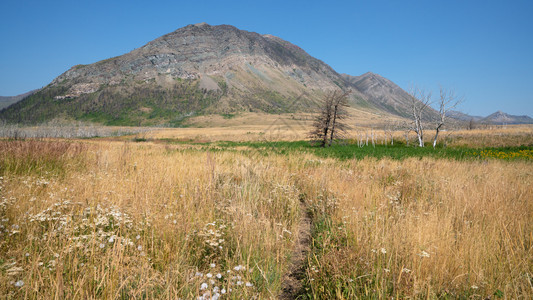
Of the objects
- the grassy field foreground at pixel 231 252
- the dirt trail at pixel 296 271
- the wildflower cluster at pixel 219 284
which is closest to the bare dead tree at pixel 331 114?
the grassy field foreground at pixel 231 252

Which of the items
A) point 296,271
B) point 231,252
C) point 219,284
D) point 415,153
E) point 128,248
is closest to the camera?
point 219,284

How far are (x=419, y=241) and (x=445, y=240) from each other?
0.61 meters

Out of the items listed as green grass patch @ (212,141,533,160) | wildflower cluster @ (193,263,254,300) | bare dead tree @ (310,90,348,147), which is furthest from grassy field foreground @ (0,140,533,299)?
bare dead tree @ (310,90,348,147)

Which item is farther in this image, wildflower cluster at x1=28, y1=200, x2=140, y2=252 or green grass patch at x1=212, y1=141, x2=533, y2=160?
green grass patch at x1=212, y1=141, x2=533, y2=160

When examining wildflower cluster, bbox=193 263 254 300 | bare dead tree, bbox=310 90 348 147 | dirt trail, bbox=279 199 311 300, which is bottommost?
dirt trail, bbox=279 199 311 300

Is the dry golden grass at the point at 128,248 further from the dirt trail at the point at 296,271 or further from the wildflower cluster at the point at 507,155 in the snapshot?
the wildflower cluster at the point at 507,155

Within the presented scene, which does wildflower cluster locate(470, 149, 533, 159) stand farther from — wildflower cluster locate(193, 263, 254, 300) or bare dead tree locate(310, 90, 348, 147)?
wildflower cluster locate(193, 263, 254, 300)

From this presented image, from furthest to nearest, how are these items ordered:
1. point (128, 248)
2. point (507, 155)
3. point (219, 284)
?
point (507, 155)
point (128, 248)
point (219, 284)

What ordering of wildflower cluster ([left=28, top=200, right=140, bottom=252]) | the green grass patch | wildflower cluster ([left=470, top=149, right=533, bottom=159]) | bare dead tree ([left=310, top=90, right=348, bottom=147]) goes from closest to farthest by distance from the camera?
wildflower cluster ([left=28, top=200, right=140, bottom=252]), the green grass patch, wildflower cluster ([left=470, top=149, right=533, bottom=159]), bare dead tree ([left=310, top=90, right=348, bottom=147])

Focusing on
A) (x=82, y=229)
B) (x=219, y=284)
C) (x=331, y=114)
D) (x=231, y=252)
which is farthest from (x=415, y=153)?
(x=82, y=229)

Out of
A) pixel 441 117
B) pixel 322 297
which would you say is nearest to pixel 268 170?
pixel 322 297

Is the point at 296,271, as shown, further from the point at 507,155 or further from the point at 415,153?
the point at 507,155

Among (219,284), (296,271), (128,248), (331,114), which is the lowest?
(296,271)

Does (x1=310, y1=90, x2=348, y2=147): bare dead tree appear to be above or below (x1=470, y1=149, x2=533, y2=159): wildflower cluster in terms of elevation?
above
